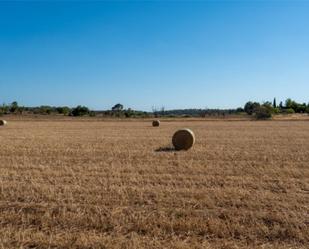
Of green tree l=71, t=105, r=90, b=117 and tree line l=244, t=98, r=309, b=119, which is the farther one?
green tree l=71, t=105, r=90, b=117

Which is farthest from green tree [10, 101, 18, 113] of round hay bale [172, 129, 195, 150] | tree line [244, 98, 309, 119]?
round hay bale [172, 129, 195, 150]

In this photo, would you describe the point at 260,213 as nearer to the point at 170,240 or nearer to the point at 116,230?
the point at 170,240

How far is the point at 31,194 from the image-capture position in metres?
7.72

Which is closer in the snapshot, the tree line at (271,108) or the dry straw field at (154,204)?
the dry straw field at (154,204)

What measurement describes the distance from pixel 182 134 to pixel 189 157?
3.72 m

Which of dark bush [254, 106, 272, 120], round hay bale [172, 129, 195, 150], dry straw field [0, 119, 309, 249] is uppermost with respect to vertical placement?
dark bush [254, 106, 272, 120]

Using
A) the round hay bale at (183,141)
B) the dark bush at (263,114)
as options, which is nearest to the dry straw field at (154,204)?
the round hay bale at (183,141)

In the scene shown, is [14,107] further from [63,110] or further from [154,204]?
[154,204]

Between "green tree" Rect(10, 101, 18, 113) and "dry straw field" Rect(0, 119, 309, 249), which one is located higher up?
"green tree" Rect(10, 101, 18, 113)

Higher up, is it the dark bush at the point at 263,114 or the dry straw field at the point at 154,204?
the dark bush at the point at 263,114

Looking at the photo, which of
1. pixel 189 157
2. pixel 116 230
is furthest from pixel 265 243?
pixel 189 157

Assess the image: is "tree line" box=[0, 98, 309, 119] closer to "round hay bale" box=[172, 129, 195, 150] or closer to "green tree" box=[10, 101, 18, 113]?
"green tree" box=[10, 101, 18, 113]

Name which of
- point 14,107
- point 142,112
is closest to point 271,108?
point 142,112

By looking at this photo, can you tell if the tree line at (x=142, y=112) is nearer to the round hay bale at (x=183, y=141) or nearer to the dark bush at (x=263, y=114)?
the dark bush at (x=263, y=114)
